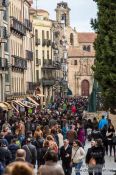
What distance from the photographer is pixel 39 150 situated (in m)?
22.6

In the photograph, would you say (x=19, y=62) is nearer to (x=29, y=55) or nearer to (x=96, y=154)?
(x=29, y=55)

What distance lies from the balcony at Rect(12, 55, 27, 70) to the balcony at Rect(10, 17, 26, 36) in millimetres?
2412

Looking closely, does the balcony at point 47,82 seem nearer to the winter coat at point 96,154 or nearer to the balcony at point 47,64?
the balcony at point 47,64

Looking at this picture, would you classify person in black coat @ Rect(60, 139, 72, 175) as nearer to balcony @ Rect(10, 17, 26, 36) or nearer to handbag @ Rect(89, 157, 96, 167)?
handbag @ Rect(89, 157, 96, 167)

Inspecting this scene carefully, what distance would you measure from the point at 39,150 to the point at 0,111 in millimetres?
31495

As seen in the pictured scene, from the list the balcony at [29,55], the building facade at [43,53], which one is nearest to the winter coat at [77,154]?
the balcony at [29,55]

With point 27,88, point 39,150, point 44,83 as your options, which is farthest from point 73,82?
point 39,150

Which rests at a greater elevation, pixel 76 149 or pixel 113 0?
pixel 113 0

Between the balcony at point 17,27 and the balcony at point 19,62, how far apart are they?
2.41 meters

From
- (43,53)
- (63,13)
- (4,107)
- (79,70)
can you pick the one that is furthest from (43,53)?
(63,13)

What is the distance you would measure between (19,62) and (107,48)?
35.2 meters

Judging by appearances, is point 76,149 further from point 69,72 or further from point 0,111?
point 69,72

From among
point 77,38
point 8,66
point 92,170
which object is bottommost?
point 92,170

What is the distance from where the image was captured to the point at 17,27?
68.1 metres
